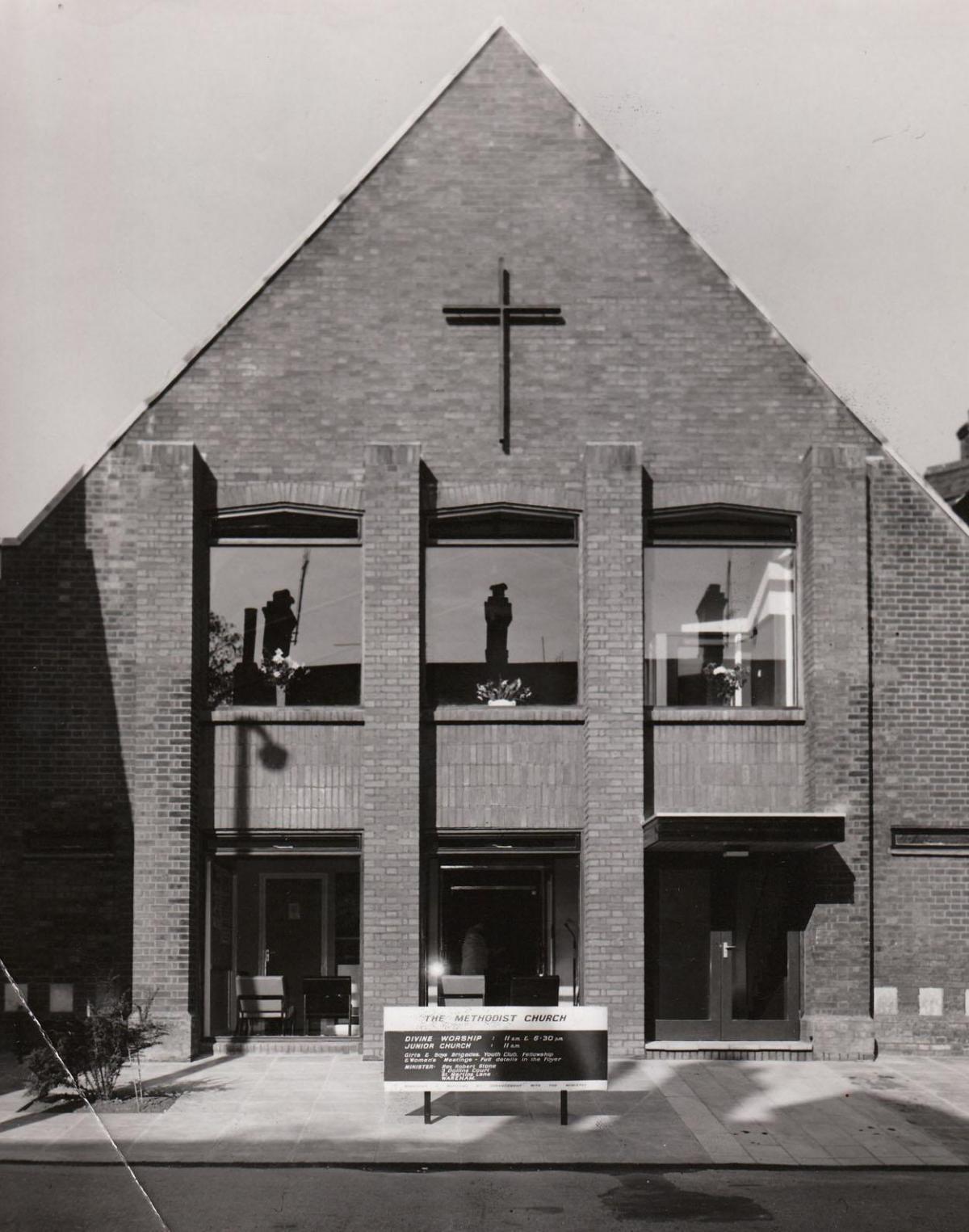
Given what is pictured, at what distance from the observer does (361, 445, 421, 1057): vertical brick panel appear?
16750 millimetres

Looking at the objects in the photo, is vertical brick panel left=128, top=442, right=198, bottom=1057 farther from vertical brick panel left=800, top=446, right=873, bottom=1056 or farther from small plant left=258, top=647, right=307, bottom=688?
vertical brick panel left=800, top=446, right=873, bottom=1056

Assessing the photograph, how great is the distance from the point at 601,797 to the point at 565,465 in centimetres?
380

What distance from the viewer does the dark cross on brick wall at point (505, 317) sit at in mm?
17484

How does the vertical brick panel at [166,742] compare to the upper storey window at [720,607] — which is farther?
the upper storey window at [720,607]

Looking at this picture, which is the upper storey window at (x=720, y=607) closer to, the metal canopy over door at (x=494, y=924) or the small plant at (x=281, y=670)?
the metal canopy over door at (x=494, y=924)

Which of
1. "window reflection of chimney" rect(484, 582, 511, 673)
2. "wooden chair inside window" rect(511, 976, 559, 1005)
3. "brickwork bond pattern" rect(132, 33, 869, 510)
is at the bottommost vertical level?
"wooden chair inside window" rect(511, 976, 559, 1005)

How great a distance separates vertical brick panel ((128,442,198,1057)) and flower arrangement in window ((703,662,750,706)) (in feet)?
19.3

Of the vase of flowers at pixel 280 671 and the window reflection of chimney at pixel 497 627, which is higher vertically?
the window reflection of chimney at pixel 497 627

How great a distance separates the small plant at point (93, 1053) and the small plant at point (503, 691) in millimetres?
5322

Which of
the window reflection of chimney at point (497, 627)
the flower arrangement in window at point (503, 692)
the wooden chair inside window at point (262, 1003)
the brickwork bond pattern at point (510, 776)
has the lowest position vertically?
the wooden chair inside window at point (262, 1003)

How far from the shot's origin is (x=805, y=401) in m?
17.8

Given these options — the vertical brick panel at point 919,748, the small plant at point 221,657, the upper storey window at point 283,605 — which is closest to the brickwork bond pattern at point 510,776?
the upper storey window at point 283,605

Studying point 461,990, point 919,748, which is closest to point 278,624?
point 461,990

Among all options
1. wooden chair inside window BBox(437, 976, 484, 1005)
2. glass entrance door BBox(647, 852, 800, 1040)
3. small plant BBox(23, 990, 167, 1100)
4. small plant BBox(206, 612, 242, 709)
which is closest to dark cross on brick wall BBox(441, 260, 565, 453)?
small plant BBox(206, 612, 242, 709)
